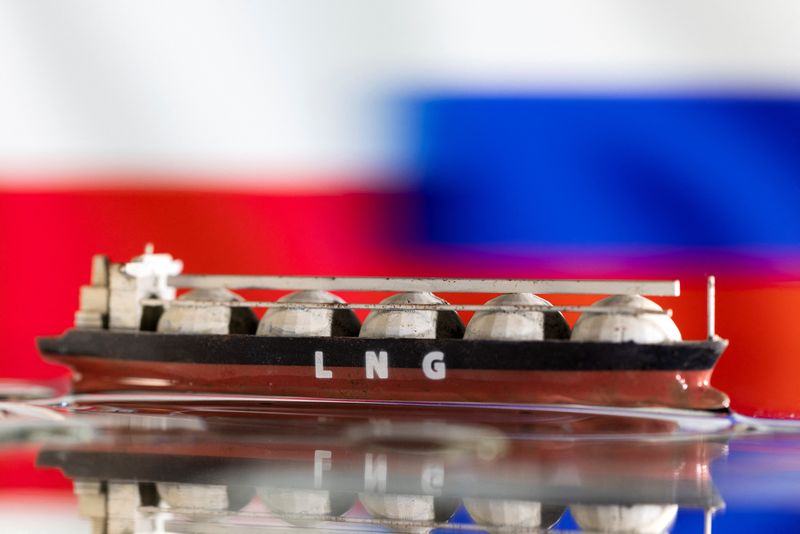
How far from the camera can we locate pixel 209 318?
2.19 meters

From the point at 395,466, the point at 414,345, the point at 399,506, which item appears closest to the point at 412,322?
the point at 414,345

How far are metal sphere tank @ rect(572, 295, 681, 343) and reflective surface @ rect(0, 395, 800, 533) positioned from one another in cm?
15

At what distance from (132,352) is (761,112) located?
6.24 ft

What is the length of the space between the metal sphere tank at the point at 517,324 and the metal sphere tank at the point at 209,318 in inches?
19.8

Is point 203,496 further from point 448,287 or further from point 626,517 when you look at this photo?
point 448,287

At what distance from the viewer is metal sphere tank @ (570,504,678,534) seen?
4.36ft

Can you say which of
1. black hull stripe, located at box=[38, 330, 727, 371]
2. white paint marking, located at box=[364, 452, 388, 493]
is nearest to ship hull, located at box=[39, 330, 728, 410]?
black hull stripe, located at box=[38, 330, 727, 371]

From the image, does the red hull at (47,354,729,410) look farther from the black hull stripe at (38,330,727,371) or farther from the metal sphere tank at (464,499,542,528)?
the metal sphere tank at (464,499,542,528)

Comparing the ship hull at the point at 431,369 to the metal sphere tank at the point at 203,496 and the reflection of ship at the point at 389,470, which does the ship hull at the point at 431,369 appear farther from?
Answer: the metal sphere tank at the point at 203,496

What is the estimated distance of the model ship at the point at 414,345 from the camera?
196 centimetres

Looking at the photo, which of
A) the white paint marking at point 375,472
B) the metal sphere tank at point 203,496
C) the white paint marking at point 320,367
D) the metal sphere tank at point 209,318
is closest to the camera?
the metal sphere tank at point 203,496

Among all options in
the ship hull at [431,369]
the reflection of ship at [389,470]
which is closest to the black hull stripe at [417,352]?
the ship hull at [431,369]

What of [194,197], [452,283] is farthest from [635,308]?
[194,197]

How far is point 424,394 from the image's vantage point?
2.05 m
